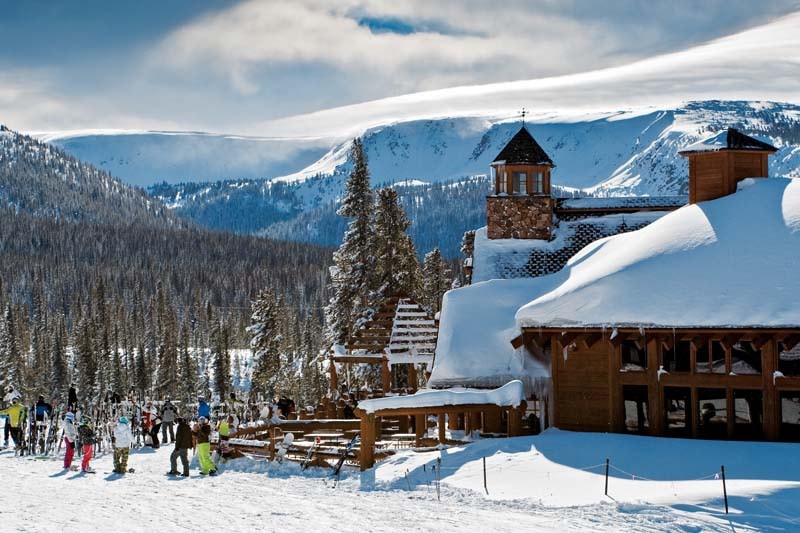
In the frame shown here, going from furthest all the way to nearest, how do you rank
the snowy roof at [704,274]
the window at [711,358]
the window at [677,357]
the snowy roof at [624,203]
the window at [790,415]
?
1. the snowy roof at [624,203]
2. the window at [677,357]
3. the window at [711,358]
4. the window at [790,415]
5. the snowy roof at [704,274]

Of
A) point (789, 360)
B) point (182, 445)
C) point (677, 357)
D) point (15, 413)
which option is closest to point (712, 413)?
point (677, 357)

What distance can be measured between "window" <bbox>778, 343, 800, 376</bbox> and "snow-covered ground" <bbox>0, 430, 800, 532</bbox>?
1782mm

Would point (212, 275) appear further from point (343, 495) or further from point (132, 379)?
point (343, 495)

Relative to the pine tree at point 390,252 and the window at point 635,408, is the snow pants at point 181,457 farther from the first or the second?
the pine tree at point 390,252

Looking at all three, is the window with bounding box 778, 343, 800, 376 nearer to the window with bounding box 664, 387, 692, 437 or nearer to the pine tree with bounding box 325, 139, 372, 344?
the window with bounding box 664, 387, 692, 437

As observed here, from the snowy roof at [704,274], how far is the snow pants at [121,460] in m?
10.3

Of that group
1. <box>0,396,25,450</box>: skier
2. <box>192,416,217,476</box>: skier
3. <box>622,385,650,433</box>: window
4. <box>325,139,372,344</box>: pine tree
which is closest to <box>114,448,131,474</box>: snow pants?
<box>192,416,217,476</box>: skier

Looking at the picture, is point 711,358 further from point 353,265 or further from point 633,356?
point 353,265

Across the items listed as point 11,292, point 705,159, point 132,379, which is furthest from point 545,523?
point 11,292

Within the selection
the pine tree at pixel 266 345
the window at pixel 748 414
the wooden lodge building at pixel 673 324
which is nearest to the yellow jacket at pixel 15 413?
the wooden lodge building at pixel 673 324

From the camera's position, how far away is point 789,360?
77.6 feet

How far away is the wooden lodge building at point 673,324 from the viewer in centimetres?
2367

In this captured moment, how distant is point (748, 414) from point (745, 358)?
1.31m

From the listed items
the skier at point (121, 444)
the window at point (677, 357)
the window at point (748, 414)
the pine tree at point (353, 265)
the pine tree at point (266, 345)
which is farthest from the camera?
the pine tree at point (266, 345)
